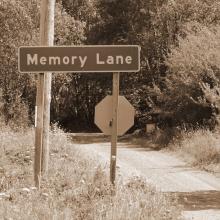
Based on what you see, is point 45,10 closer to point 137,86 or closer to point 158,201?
point 158,201

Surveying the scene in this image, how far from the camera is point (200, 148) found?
21609 millimetres

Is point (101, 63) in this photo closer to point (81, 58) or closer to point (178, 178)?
point (81, 58)

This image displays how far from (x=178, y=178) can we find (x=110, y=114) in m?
7.16

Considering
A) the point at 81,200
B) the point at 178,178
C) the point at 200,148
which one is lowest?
the point at 178,178

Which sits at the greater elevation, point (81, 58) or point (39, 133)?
point (81, 58)

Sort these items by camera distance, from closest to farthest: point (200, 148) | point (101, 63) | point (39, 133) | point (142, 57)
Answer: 1. point (101, 63)
2. point (39, 133)
3. point (200, 148)
4. point (142, 57)

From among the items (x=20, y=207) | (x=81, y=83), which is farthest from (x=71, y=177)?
(x=81, y=83)

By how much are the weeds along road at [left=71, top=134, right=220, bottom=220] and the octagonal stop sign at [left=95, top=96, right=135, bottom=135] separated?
1848 mm

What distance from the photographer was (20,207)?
9.48m

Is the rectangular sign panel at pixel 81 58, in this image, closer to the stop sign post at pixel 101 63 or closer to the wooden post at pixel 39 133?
the stop sign post at pixel 101 63

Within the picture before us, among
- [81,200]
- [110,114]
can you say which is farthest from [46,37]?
[81,200]

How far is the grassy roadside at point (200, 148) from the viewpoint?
2000cm

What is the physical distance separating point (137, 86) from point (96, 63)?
28.1m

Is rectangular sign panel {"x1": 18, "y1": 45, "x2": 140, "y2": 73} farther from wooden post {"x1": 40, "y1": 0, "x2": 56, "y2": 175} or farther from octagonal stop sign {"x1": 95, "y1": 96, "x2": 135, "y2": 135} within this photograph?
wooden post {"x1": 40, "y1": 0, "x2": 56, "y2": 175}
